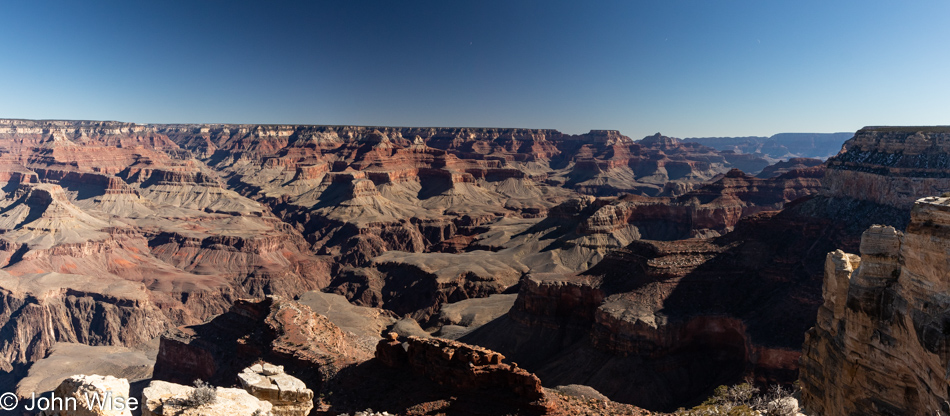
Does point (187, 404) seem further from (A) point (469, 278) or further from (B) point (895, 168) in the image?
(B) point (895, 168)

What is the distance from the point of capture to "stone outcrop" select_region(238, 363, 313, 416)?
72.0 feet

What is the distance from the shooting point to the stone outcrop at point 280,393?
21938 mm

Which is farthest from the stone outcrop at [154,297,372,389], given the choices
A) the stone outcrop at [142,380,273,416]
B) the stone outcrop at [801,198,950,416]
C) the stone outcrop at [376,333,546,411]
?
the stone outcrop at [801,198,950,416]

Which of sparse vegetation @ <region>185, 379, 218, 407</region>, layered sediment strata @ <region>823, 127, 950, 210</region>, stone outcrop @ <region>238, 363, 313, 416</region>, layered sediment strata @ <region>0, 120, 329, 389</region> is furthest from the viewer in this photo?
layered sediment strata @ <region>0, 120, 329, 389</region>

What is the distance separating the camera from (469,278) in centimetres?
9312

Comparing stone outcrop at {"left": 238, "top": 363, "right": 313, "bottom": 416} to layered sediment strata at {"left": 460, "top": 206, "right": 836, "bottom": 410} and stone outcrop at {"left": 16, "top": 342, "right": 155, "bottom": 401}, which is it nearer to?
layered sediment strata at {"left": 460, "top": 206, "right": 836, "bottom": 410}

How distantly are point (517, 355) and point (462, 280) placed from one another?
36.4 m

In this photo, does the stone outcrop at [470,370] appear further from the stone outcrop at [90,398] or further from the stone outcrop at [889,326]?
the stone outcrop at [90,398]

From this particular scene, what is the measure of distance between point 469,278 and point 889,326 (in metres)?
77.9

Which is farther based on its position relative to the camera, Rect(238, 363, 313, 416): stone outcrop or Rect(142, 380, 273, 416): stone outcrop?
Rect(238, 363, 313, 416): stone outcrop

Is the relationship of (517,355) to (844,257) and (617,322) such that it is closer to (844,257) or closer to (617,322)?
(617,322)

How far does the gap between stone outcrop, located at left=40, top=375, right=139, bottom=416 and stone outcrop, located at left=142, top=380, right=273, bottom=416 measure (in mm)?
1207

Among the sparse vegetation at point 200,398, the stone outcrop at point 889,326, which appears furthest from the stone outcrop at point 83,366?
the stone outcrop at point 889,326

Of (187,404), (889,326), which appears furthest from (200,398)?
(889,326)
